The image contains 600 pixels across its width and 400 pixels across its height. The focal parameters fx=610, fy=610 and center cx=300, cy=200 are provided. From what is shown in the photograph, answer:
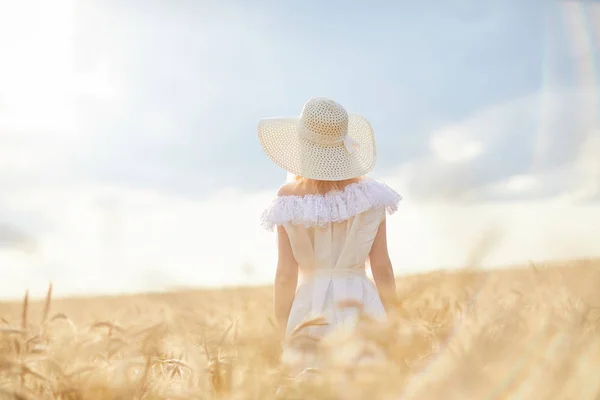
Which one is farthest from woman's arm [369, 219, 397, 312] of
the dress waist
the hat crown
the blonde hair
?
the hat crown

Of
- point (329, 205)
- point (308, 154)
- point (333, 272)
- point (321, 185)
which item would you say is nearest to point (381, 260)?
point (333, 272)

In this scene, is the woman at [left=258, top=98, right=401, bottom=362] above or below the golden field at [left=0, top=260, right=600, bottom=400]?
above

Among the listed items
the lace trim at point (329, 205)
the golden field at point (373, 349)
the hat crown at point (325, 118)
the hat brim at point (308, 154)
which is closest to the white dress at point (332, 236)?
the lace trim at point (329, 205)

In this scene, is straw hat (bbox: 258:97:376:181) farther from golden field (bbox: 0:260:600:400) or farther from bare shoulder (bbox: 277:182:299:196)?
golden field (bbox: 0:260:600:400)

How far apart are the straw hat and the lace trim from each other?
0.43 ft

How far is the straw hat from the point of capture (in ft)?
12.0

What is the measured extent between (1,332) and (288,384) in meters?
0.57

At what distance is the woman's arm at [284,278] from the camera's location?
11.2 ft

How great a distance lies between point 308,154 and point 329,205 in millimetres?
451

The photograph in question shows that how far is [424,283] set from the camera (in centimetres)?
93

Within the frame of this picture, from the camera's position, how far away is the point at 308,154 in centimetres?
377

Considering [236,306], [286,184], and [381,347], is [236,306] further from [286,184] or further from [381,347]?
[286,184]

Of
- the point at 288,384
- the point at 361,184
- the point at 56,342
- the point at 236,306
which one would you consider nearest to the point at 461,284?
the point at 288,384

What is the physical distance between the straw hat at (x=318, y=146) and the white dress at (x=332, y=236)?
182mm
